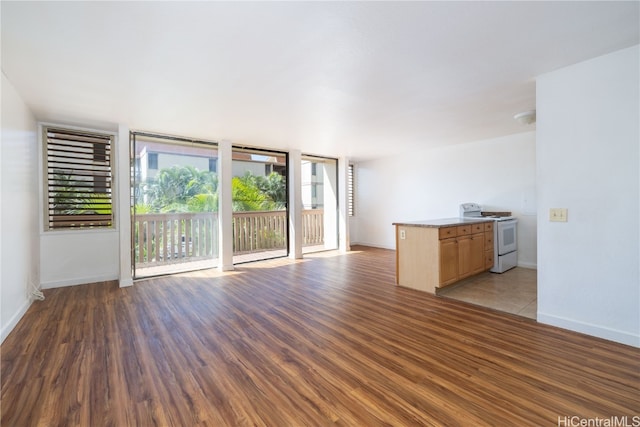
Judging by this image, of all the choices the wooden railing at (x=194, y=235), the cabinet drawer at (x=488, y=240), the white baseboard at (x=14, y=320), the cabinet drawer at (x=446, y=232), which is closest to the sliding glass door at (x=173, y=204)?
the wooden railing at (x=194, y=235)

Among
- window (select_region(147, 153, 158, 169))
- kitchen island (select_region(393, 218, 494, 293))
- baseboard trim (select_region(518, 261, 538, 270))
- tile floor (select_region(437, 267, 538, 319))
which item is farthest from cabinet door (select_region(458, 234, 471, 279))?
window (select_region(147, 153, 158, 169))

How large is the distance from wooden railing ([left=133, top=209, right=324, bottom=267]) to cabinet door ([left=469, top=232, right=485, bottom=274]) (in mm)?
3705

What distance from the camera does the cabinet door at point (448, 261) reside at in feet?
11.7

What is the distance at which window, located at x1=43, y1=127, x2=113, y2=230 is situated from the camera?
4.04 m

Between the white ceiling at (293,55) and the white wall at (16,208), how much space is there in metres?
0.25

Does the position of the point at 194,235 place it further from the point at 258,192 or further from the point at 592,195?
the point at 592,195

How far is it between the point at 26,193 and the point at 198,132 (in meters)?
2.21

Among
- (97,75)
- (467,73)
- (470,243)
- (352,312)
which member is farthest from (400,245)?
(97,75)

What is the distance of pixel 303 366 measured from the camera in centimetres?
203

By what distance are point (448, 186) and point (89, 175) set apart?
254 inches

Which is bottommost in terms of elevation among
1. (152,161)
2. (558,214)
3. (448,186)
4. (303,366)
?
(303,366)

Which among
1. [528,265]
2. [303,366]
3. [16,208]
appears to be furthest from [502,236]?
[16,208]

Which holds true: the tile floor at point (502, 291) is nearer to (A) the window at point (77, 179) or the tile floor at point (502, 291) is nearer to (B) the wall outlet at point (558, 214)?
(B) the wall outlet at point (558, 214)

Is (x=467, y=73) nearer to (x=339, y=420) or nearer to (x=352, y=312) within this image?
(x=352, y=312)
